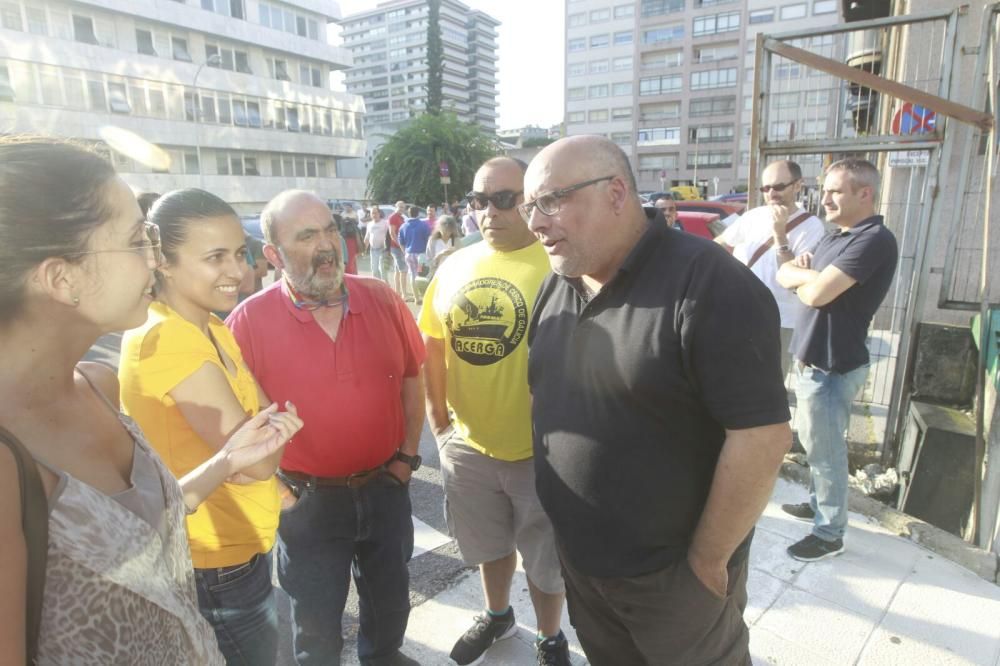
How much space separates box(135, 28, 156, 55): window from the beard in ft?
145

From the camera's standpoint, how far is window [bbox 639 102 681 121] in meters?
58.2

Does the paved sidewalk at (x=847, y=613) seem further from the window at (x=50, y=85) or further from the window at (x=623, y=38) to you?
the window at (x=623, y=38)

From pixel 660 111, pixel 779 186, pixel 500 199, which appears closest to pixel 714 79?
pixel 660 111

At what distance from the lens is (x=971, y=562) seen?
3.04m

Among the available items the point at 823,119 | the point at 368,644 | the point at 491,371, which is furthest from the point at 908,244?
the point at 368,644

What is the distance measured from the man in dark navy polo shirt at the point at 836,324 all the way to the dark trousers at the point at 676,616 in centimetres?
159

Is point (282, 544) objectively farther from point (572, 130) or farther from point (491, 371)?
point (572, 130)

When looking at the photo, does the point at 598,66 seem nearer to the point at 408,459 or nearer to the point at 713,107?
the point at 713,107

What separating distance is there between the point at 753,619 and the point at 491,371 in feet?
5.76

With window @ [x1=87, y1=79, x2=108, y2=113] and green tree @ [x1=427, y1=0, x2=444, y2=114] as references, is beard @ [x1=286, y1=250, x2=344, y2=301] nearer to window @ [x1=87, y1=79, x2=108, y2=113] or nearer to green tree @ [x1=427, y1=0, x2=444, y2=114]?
window @ [x1=87, y1=79, x2=108, y2=113]

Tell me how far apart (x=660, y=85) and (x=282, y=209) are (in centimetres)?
6388

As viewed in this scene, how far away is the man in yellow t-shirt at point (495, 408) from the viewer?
95.4 inches

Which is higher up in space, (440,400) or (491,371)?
(491,371)

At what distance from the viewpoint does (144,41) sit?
120ft
